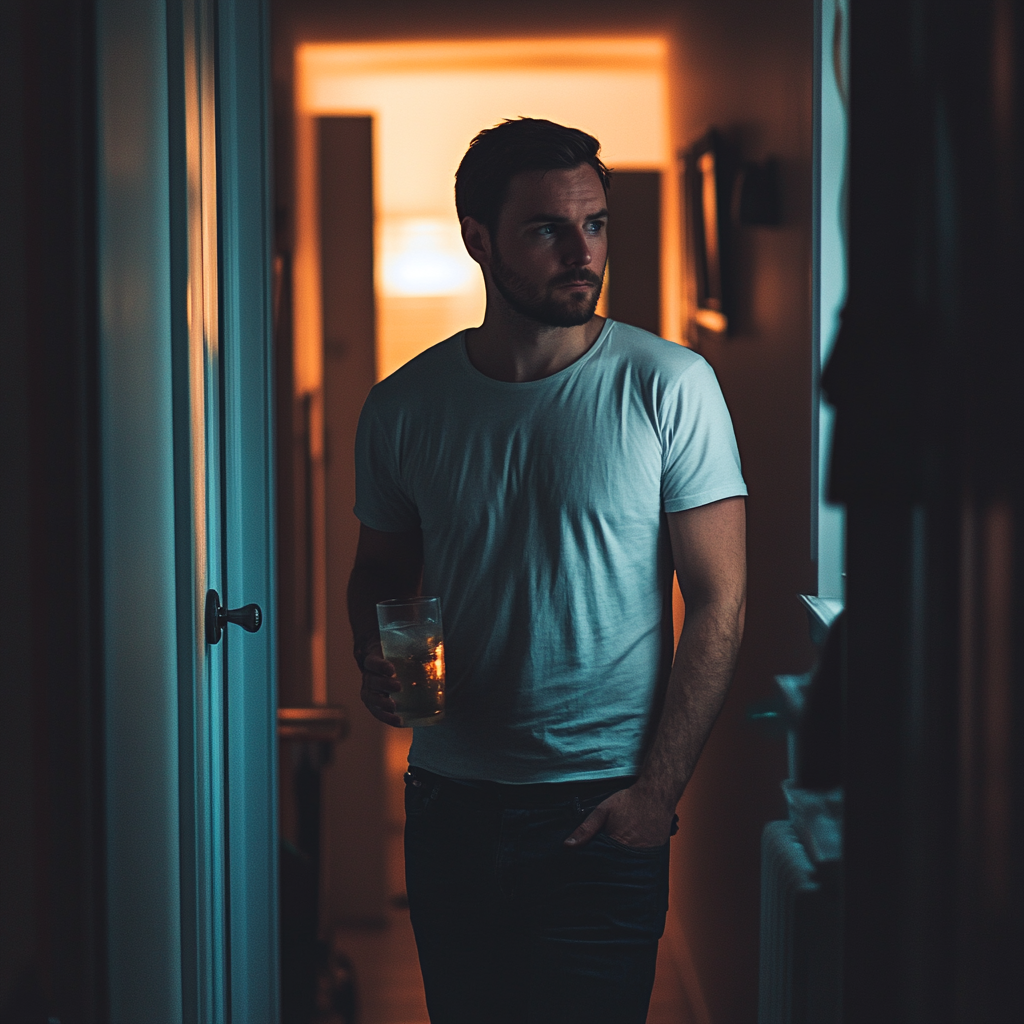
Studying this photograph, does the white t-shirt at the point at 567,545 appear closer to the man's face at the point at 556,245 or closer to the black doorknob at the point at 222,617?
the man's face at the point at 556,245

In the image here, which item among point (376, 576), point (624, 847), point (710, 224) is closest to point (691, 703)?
point (624, 847)

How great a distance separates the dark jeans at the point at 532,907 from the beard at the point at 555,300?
0.56m

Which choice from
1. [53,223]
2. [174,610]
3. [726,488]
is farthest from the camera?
[726,488]

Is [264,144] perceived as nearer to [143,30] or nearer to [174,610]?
[143,30]

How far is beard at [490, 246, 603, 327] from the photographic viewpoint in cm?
128

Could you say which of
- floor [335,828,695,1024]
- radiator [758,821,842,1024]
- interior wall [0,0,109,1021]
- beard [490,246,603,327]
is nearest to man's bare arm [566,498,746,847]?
radiator [758,821,842,1024]

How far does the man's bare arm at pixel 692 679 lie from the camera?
3.95 feet

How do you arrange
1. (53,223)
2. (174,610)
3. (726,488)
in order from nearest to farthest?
(53,223)
(174,610)
(726,488)

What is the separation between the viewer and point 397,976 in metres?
2.37

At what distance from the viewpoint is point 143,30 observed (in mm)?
943

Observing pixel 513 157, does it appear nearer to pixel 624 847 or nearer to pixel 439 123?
pixel 624 847

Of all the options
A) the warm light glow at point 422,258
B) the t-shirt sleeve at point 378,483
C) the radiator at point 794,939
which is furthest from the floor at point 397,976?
the warm light glow at point 422,258

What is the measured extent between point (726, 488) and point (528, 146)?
492 mm

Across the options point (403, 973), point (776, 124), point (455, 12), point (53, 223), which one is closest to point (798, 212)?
point (776, 124)
